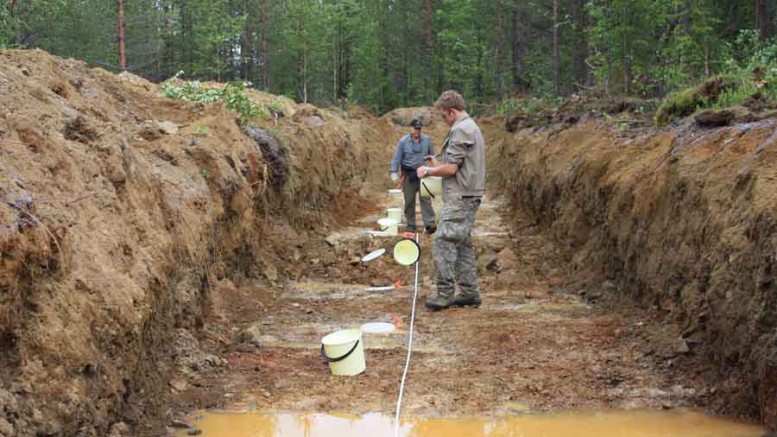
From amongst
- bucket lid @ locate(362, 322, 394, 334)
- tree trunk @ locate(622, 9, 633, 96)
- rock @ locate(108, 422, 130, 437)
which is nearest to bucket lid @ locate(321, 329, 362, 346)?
bucket lid @ locate(362, 322, 394, 334)

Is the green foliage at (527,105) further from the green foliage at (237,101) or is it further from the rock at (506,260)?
the rock at (506,260)

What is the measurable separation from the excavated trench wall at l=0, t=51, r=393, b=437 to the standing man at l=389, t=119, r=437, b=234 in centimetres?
226

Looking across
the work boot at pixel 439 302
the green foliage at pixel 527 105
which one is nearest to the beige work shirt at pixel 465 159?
the work boot at pixel 439 302

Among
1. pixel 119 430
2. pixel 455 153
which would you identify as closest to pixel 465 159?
pixel 455 153

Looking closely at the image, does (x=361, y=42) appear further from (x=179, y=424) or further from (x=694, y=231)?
(x=179, y=424)

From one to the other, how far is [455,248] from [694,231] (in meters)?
2.60

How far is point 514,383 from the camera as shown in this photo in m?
5.17

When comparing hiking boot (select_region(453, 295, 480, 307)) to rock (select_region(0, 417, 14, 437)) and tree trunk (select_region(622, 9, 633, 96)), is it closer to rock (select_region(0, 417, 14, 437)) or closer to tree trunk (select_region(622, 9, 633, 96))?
rock (select_region(0, 417, 14, 437))

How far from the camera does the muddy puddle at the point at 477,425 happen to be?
14.3 feet

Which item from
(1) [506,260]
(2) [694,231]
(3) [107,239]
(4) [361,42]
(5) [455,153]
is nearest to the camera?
(3) [107,239]

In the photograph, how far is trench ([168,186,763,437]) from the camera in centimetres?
455

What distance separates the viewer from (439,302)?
25.1 ft

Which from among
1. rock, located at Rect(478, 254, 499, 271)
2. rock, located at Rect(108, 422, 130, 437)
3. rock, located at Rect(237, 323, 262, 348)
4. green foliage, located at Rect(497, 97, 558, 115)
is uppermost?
green foliage, located at Rect(497, 97, 558, 115)

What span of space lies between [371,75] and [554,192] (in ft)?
121
